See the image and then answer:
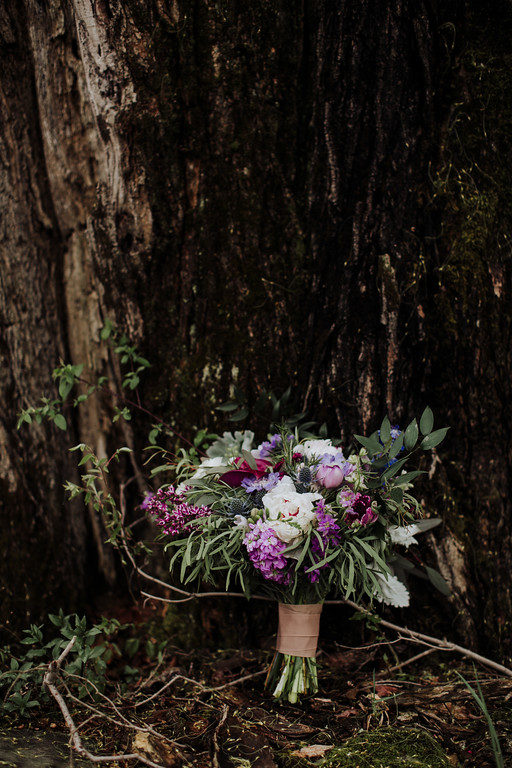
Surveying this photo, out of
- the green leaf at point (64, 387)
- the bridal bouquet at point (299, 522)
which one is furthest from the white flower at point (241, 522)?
the green leaf at point (64, 387)

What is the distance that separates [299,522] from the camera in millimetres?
1618

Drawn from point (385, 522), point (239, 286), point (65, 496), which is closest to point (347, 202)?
point (239, 286)

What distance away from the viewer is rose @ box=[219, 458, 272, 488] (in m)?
1.79

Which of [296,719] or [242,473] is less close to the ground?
[242,473]

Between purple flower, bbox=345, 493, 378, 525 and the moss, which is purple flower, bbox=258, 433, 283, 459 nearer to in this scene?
purple flower, bbox=345, 493, 378, 525

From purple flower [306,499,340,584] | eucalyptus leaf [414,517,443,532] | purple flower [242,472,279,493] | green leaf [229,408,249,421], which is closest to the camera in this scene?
purple flower [306,499,340,584]

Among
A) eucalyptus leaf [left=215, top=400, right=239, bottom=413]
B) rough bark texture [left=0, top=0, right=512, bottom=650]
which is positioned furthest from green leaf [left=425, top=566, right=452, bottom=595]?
eucalyptus leaf [left=215, top=400, right=239, bottom=413]

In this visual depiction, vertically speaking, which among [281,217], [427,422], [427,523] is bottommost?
[427,523]

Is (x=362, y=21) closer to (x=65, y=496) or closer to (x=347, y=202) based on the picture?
(x=347, y=202)

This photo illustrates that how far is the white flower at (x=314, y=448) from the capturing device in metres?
1.81

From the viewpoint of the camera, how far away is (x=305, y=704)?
187 cm

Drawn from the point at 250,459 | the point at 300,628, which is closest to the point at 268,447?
the point at 250,459

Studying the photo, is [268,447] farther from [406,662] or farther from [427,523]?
[406,662]

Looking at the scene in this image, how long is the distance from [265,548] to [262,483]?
0.22 m
